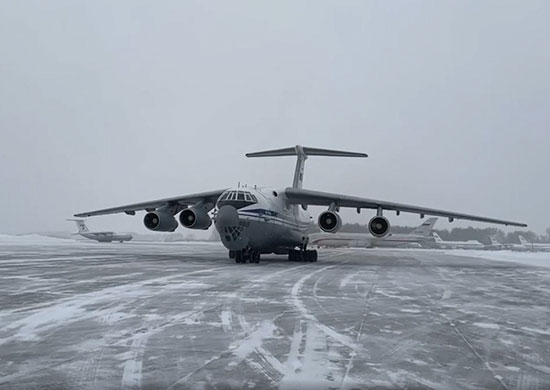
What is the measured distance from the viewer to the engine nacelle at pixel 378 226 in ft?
60.5

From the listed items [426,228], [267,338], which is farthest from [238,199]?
[426,228]

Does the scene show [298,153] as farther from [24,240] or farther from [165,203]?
[24,240]

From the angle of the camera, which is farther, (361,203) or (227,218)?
(361,203)

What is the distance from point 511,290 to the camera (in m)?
9.92

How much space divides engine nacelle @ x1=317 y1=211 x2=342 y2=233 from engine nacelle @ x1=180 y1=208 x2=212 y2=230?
4.88 meters

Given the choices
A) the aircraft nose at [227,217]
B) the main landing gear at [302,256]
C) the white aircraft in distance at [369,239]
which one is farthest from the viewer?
the white aircraft in distance at [369,239]

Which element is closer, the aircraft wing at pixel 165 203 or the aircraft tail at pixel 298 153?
the aircraft wing at pixel 165 203

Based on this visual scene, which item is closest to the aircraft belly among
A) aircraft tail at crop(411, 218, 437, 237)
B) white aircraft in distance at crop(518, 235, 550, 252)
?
white aircraft in distance at crop(518, 235, 550, 252)

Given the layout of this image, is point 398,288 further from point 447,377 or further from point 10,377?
point 10,377

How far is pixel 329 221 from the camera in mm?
18594

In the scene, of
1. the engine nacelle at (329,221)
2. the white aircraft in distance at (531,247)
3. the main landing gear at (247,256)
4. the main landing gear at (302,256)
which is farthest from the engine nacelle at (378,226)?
the white aircraft in distance at (531,247)

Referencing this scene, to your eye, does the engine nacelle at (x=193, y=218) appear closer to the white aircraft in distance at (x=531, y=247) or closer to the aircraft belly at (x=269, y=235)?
the aircraft belly at (x=269, y=235)

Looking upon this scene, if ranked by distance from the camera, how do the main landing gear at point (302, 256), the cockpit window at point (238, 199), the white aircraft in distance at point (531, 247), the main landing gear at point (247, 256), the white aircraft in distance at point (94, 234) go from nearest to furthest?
1. the cockpit window at point (238, 199)
2. the main landing gear at point (247, 256)
3. the main landing gear at point (302, 256)
4. the white aircraft in distance at point (531, 247)
5. the white aircraft in distance at point (94, 234)

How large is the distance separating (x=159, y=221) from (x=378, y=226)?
9.17m
